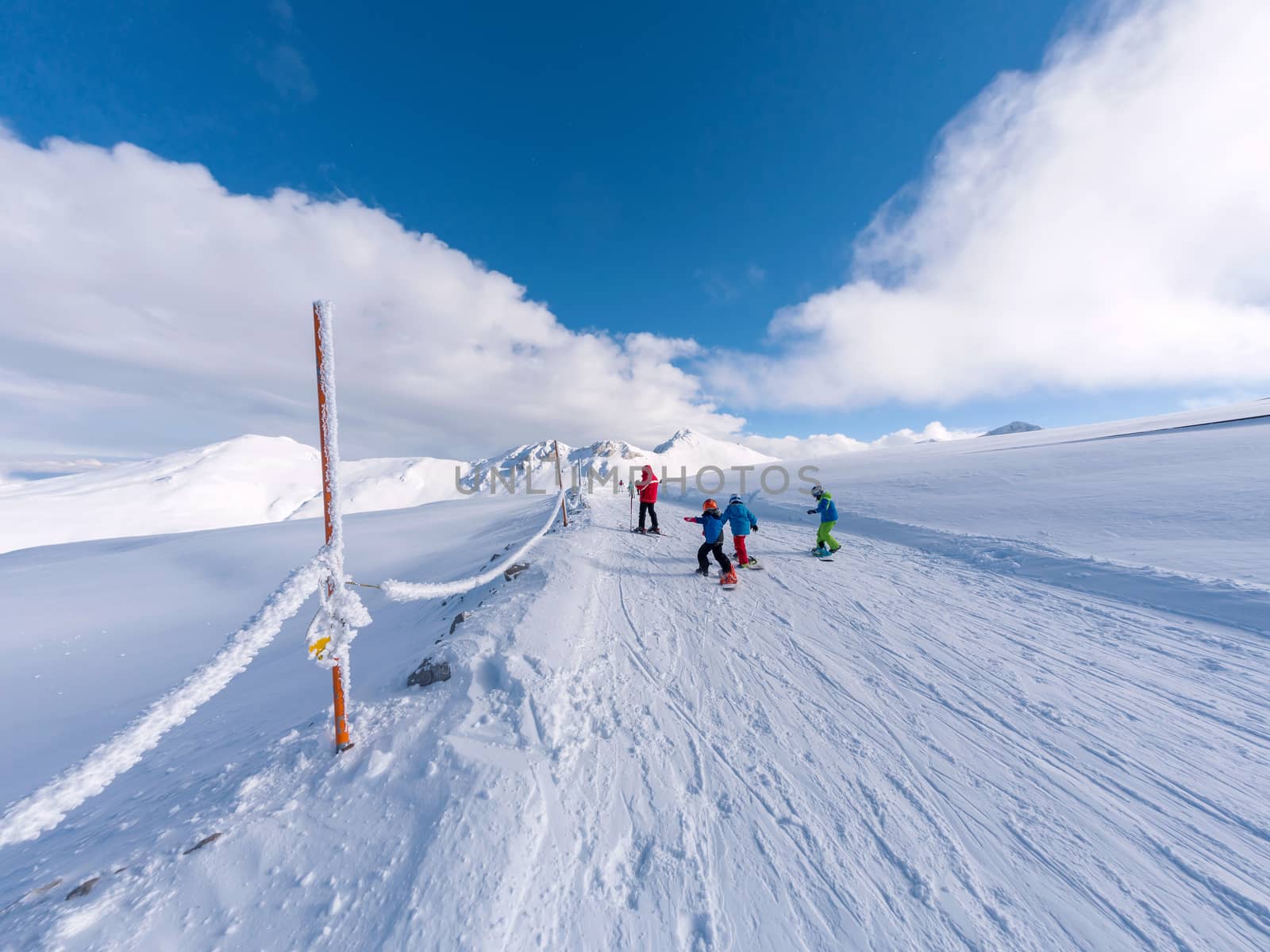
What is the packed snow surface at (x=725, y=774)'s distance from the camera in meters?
2.08

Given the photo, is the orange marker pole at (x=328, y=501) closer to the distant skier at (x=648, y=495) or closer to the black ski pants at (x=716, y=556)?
the black ski pants at (x=716, y=556)

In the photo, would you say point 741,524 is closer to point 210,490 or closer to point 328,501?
point 328,501

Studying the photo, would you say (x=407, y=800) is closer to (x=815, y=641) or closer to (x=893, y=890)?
(x=893, y=890)

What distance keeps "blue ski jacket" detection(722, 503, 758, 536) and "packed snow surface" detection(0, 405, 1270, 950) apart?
96cm

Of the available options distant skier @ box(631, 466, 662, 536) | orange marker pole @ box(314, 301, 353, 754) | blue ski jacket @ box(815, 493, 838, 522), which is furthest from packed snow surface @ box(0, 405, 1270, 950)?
distant skier @ box(631, 466, 662, 536)

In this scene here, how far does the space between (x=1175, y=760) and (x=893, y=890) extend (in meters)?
2.57

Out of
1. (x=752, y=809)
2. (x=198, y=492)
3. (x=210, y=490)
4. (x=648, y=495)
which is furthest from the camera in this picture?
(x=210, y=490)

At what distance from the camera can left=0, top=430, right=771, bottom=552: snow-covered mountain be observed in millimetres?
62594

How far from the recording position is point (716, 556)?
23.6ft

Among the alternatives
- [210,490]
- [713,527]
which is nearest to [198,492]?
[210,490]

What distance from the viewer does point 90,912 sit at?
201cm

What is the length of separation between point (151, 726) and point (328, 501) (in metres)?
1.55

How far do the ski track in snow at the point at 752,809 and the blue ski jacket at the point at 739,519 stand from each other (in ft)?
9.32

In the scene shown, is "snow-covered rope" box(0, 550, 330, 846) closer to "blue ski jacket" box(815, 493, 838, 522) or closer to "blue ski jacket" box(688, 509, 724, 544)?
"blue ski jacket" box(688, 509, 724, 544)
